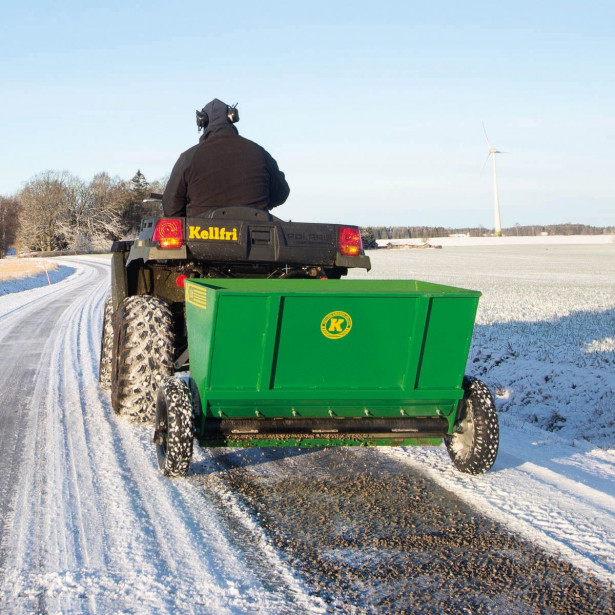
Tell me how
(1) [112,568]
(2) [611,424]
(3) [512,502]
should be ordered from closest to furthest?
(1) [112,568] < (3) [512,502] < (2) [611,424]

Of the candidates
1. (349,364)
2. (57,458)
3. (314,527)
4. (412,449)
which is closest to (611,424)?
(412,449)

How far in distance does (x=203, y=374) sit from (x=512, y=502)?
70.2 inches

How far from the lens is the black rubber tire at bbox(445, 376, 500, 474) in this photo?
410cm

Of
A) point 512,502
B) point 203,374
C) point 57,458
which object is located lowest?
point 57,458

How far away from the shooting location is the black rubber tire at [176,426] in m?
3.90

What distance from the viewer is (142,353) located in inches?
197

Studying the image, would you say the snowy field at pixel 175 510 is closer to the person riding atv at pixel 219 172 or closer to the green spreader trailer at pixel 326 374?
the green spreader trailer at pixel 326 374

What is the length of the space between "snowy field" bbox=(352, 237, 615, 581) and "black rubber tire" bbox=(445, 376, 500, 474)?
114mm

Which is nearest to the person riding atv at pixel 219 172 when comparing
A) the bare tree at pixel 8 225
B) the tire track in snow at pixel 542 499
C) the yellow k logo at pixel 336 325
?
the yellow k logo at pixel 336 325

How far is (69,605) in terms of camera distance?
2684mm

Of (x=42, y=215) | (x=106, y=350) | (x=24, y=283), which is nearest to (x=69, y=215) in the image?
(x=42, y=215)

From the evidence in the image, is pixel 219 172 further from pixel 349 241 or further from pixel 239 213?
pixel 349 241

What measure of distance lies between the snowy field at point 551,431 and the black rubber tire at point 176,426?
4.88ft

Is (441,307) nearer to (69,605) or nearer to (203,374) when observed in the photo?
(203,374)
